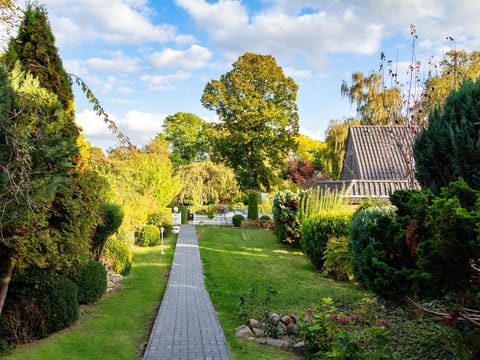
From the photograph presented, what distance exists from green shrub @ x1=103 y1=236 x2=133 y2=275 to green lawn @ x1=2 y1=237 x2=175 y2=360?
597 millimetres

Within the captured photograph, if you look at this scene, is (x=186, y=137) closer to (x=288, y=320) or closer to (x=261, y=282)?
(x=261, y=282)

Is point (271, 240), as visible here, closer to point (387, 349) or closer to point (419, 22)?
point (419, 22)

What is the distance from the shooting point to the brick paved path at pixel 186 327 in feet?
20.1

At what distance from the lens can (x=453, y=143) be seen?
581cm

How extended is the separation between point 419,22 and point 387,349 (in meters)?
8.81

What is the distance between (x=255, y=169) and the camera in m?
40.2

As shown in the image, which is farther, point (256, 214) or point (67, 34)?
point (256, 214)

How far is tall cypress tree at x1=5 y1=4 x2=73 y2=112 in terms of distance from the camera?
696 cm

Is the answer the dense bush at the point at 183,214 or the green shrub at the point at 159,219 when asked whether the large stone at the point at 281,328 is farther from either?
the dense bush at the point at 183,214

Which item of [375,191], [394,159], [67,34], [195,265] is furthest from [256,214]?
[67,34]

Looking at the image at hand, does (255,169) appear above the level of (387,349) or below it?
above

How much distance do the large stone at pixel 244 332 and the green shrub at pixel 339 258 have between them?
516 centimetres

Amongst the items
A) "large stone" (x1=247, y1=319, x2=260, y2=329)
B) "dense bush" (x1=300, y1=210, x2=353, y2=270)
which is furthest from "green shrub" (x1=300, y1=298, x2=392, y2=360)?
"dense bush" (x1=300, y1=210, x2=353, y2=270)

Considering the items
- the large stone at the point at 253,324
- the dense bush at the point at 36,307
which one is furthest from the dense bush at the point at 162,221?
the large stone at the point at 253,324
